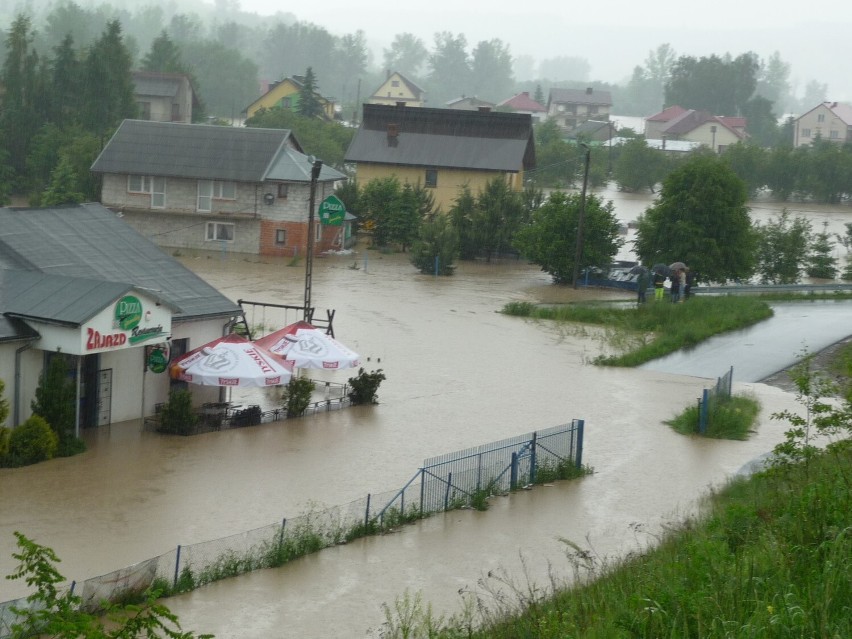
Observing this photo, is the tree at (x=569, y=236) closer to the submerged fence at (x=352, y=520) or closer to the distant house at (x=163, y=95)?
the submerged fence at (x=352, y=520)

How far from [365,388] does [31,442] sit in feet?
25.7

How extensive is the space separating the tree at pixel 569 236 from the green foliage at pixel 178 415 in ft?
83.3

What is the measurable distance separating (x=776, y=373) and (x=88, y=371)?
17.1m

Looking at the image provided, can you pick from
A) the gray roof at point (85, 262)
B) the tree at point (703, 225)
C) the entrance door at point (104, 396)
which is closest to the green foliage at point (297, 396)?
the gray roof at point (85, 262)

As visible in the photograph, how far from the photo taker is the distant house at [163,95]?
86.1m

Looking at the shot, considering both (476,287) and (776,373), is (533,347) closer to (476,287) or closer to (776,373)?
(776,373)

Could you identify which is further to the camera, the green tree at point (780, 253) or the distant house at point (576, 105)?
the distant house at point (576, 105)

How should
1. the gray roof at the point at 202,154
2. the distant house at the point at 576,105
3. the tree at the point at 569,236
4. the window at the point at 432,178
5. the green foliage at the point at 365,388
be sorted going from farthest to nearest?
the distant house at the point at 576,105, the window at the point at 432,178, the gray roof at the point at 202,154, the tree at the point at 569,236, the green foliage at the point at 365,388

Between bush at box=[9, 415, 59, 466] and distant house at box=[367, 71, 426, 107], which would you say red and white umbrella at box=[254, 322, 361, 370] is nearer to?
bush at box=[9, 415, 59, 466]

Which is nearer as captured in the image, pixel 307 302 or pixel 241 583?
pixel 241 583

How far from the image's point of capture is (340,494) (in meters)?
19.5

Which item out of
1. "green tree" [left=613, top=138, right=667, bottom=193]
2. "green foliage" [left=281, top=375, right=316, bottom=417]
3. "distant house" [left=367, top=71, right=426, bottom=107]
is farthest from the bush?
"distant house" [left=367, top=71, right=426, bottom=107]

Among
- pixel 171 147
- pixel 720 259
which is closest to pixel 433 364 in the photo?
pixel 720 259

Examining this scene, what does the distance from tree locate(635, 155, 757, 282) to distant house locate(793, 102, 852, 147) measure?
276 feet
